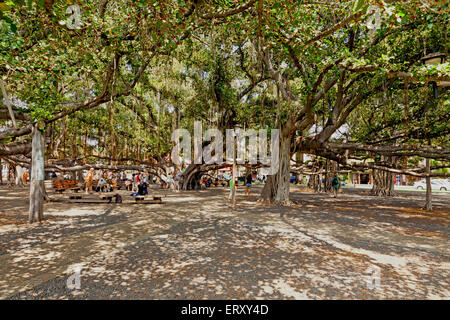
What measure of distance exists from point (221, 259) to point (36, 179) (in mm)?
6591

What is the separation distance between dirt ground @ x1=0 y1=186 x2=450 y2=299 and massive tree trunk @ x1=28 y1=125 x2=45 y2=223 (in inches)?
15.0

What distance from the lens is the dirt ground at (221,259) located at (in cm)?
326

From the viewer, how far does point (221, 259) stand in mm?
4422

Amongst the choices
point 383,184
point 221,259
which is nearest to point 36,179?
point 221,259

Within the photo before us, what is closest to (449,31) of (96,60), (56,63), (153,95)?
(96,60)

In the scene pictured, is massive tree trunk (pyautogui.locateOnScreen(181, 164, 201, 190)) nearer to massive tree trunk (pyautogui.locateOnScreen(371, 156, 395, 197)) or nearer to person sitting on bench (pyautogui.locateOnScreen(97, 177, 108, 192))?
person sitting on bench (pyautogui.locateOnScreen(97, 177, 108, 192))

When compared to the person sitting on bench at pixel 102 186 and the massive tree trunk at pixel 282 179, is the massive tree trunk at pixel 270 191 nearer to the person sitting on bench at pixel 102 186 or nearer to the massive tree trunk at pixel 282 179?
the massive tree trunk at pixel 282 179

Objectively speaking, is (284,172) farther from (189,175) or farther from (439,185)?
(439,185)

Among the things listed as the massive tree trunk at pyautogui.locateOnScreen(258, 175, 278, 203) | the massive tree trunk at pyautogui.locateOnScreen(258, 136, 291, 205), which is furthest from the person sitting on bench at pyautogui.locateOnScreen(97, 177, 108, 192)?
the massive tree trunk at pyautogui.locateOnScreen(258, 136, 291, 205)

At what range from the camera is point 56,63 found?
607cm

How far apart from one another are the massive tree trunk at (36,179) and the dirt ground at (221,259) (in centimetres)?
38

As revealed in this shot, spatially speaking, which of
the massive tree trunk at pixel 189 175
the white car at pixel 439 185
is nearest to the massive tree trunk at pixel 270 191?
the massive tree trunk at pixel 189 175

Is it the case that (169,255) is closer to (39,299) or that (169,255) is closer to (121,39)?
(39,299)

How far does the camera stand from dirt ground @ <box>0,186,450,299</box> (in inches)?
128
